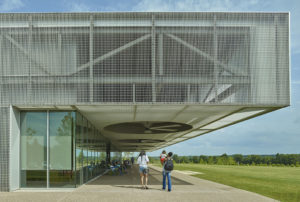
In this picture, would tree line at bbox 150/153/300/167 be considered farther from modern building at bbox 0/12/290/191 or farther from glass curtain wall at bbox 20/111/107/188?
glass curtain wall at bbox 20/111/107/188

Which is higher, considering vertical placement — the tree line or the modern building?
the modern building

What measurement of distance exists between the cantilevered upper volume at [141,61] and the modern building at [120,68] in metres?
0.04

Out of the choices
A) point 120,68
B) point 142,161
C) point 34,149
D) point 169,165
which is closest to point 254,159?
point 142,161

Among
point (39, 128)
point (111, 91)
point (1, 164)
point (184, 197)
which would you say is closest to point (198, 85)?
point (111, 91)

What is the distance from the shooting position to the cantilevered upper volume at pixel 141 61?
11.4 m

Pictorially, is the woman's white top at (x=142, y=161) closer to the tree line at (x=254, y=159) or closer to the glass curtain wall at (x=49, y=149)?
the glass curtain wall at (x=49, y=149)

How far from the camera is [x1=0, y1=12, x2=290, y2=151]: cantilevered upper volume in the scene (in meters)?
11.4

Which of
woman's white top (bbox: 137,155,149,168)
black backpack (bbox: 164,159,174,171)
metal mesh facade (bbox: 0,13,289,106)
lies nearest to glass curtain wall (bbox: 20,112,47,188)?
metal mesh facade (bbox: 0,13,289,106)

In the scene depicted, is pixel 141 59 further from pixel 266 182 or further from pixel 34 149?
pixel 266 182

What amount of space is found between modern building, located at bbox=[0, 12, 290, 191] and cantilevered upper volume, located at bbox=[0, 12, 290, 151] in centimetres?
4

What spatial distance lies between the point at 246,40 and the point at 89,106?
23.0 feet

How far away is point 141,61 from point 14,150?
6.16 m

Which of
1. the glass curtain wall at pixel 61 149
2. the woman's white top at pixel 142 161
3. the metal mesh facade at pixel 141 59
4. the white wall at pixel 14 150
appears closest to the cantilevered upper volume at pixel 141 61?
the metal mesh facade at pixel 141 59

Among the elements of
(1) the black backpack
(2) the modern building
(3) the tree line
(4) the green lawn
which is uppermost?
(2) the modern building
